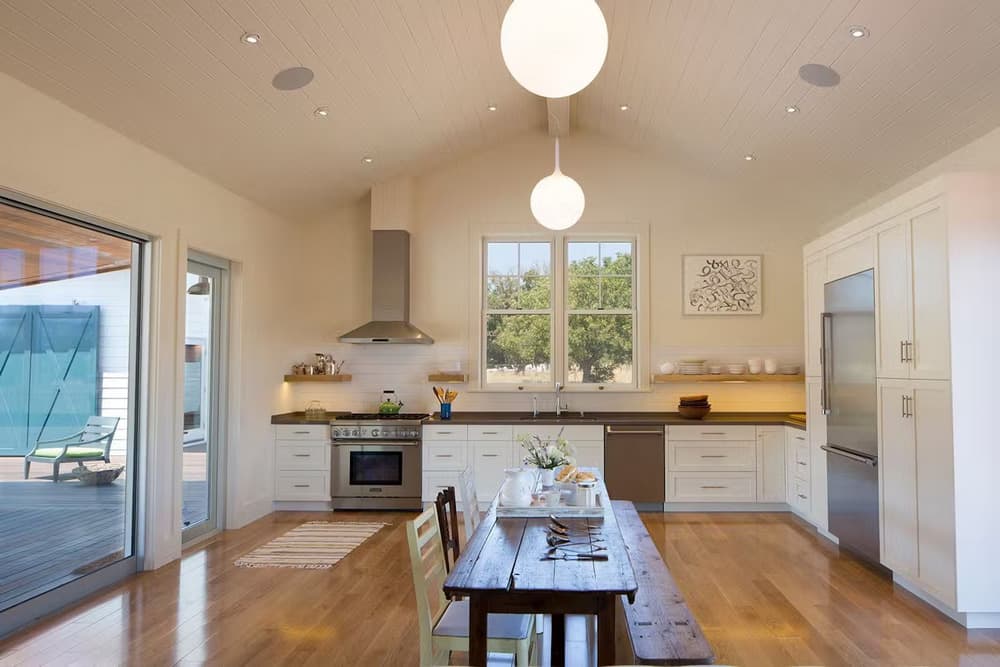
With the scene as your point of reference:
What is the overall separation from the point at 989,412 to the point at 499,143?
5.15 m

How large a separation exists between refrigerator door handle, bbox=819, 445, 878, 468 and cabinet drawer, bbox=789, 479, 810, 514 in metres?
0.63

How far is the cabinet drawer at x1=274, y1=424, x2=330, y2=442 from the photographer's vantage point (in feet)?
22.0

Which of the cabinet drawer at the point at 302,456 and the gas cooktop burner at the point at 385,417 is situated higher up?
the gas cooktop burner at the point at 385,417

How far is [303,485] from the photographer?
6.70 m

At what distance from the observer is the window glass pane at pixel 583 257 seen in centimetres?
738

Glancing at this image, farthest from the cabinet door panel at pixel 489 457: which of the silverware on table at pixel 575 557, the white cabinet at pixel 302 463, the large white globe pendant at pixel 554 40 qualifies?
the large white globe pendant at pixel 554 40

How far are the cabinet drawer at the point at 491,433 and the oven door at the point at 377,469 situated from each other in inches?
21.5

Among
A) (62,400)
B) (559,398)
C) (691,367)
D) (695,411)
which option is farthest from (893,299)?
(62,400)

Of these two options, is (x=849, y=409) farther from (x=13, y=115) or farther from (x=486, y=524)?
(x=13, y=115)

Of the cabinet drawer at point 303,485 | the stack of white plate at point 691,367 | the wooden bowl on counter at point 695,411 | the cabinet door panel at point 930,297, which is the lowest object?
the cabinet drawer at point 303,485

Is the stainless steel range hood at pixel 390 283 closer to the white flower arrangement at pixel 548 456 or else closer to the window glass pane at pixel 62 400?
the window glass pane at pixel 62 400

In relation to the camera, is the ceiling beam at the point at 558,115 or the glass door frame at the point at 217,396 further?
the ceiling beam at the point at 558,115

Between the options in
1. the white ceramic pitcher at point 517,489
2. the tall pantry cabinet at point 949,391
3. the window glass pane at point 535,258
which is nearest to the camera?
the white ceramic pitcher at point 517,489

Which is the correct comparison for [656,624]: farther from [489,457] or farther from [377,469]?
[377,469]
